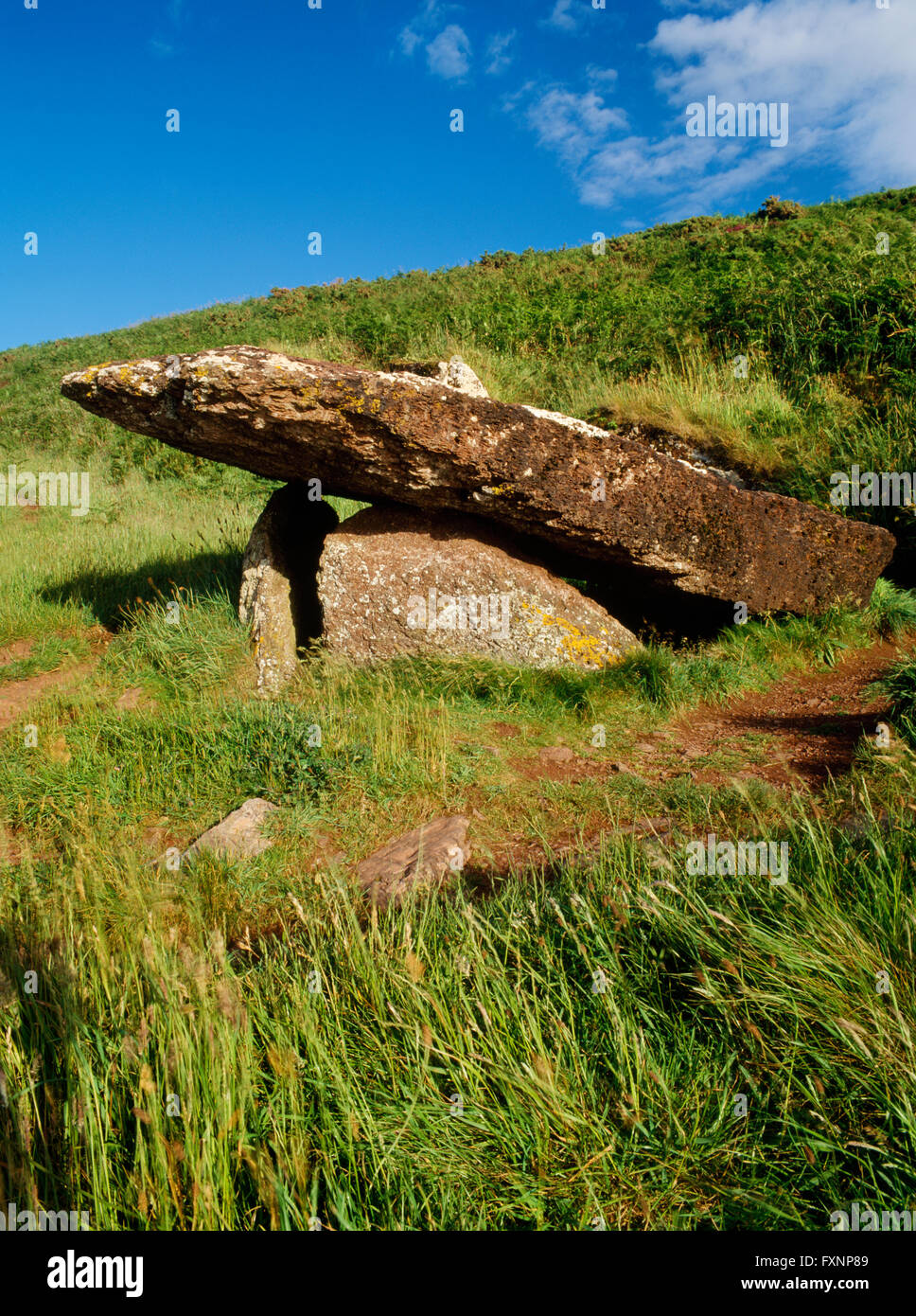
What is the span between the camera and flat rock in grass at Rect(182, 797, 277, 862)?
13.4 ft

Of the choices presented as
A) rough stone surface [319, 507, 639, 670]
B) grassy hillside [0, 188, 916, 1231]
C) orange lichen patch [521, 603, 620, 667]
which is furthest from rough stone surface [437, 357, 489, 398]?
orange lichen patch [521, 603, 620, 667]

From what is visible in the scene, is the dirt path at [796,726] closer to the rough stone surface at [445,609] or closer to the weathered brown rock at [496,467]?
the weathered brown rock at [496,467]

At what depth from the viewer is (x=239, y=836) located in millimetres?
4266

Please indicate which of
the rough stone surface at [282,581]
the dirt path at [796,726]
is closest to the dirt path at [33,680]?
the rough stone surface at [282,581]

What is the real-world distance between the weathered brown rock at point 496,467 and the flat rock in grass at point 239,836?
114 inches

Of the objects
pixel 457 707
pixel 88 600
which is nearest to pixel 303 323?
pixel 88 600

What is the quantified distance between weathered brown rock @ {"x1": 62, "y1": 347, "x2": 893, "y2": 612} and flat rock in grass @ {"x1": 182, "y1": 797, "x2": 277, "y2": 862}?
2.90 metres

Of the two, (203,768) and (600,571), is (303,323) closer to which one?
(600,571)

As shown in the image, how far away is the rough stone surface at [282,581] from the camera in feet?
21.2

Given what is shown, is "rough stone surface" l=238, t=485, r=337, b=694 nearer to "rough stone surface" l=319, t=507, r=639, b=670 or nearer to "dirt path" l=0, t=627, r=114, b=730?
"rough stone surface" l=319, t=507, r=639, b=670

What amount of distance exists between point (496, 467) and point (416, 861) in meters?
3.48

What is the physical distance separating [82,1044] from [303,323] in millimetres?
22835

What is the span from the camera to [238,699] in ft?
18.8
